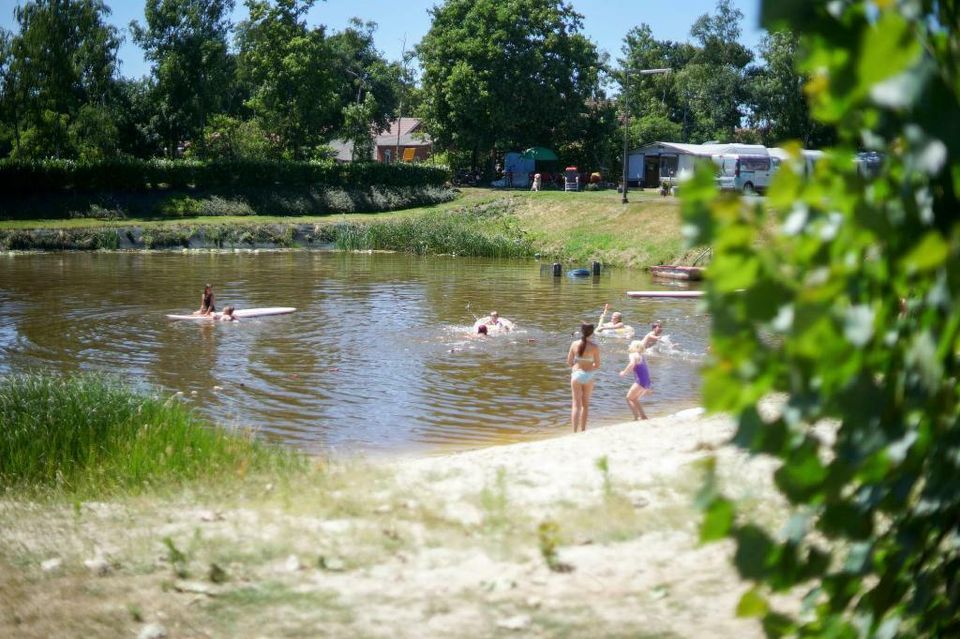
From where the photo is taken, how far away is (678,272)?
143ft

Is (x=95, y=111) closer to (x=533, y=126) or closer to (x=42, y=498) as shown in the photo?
(x=533, y=126)

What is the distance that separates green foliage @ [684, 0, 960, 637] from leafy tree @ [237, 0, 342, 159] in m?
68.2

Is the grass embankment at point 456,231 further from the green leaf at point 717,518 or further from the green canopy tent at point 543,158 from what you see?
the green leaf at point 717,518

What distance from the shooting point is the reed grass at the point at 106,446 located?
436 inches

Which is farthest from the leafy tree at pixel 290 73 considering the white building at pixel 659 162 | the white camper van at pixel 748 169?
the white camper van at pixel 748 169

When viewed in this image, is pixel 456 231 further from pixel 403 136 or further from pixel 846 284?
pixel 403 136

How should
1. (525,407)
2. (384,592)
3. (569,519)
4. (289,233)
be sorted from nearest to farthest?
(384,592) → (569,519) → (525,407) → (289,233)

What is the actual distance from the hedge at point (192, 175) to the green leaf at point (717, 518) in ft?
202

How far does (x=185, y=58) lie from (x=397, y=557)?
214 ft

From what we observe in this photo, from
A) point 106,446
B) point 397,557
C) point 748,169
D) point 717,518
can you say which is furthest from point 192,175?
point 717,518

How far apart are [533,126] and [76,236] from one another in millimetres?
34408

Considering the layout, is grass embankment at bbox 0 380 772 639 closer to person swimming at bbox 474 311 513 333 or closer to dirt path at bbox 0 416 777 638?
dirt path at bbox 0 416 777 638

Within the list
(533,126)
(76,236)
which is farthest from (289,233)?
(533,126)

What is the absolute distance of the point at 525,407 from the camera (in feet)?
65.1
